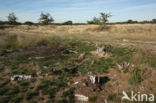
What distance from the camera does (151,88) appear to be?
4605 mm

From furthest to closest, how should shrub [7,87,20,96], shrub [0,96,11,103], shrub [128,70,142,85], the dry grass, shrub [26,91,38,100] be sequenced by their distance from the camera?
the dry grass
shrub [128,70,142,85]
shrub [7,87,20,96]
shrub [26,91,38,100]
shrub [0,96,11,103]

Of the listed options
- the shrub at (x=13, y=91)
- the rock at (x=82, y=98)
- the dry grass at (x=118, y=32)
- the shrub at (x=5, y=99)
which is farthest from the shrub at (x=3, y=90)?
the dry grass at (x=118, y=32)

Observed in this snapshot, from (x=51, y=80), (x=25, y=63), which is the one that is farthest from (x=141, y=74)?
(x=25, y=63)

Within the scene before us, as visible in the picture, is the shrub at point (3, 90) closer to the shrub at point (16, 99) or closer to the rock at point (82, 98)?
the shrub at point (16, 99)

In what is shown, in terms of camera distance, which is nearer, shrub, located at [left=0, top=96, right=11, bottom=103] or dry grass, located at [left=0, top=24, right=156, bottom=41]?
shrub, located at [left=0, top=96, right=11, bottom=103]

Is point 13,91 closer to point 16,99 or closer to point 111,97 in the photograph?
point 16,99

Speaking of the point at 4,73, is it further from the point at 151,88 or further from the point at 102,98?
the point at 151,88

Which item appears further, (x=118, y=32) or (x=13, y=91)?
(x=118, y=32)

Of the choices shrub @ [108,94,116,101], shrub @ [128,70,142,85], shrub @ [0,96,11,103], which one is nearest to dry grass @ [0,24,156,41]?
shrub @ [128,70,142,85]

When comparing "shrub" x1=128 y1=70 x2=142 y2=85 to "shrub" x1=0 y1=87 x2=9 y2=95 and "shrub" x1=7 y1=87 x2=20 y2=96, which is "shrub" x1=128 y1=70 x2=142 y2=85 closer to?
"shrub" x1=7 y1=87 x2=20 y2=96

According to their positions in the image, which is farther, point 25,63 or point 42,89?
point 25,63

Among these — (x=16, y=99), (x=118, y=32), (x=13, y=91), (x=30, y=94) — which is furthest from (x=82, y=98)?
(x=118, y=32)

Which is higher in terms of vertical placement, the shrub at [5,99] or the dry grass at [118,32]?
the dry grass at [118,32]

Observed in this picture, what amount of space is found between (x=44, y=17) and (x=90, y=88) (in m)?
56.2
